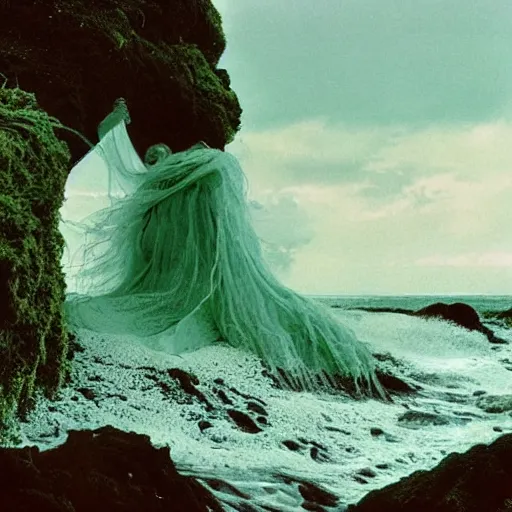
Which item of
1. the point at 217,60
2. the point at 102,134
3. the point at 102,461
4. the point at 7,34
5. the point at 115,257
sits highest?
the point at 217,60

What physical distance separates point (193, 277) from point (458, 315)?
401cm

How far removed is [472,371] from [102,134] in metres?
4.50

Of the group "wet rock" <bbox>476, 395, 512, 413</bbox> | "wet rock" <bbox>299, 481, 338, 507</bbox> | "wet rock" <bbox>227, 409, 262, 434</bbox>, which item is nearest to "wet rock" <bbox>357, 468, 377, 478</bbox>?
"wet rock" <bbox>299, 481, 338, 507</bbox>

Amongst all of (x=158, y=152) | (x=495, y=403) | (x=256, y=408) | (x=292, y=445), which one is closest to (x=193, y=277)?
(x=158, y=152)

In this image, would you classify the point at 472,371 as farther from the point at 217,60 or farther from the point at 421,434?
the point at 217,60

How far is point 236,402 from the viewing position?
5754 mm

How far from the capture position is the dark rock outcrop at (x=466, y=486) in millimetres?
3203

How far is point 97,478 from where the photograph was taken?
304 cm

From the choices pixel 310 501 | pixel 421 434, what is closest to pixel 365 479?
pixel 310 501

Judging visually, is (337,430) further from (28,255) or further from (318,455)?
(28,255)

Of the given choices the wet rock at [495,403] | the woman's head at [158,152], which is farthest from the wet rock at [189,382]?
the woman's head at [158,152]

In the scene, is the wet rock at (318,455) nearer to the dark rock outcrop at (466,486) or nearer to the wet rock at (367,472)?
the wet rock at (367,472)

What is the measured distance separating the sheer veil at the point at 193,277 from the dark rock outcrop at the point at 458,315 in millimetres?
2927

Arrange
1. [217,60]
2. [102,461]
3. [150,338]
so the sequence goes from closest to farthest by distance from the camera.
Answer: [102,461] < [150,338] < [217,60]
